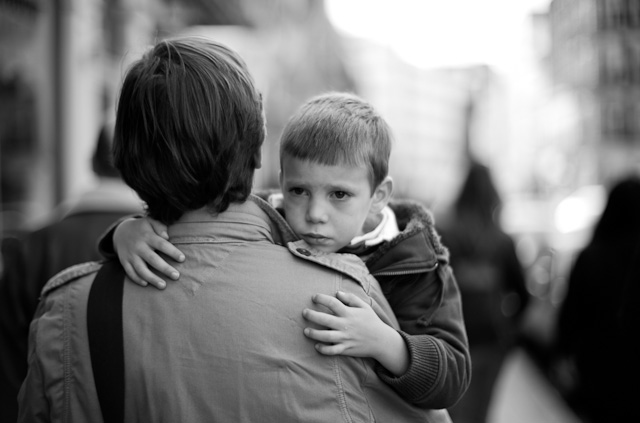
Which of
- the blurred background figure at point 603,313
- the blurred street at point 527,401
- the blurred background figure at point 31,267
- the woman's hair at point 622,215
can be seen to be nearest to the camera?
the blurred background figure at point 31,267

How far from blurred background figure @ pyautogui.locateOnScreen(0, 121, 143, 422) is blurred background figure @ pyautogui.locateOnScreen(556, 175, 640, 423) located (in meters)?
2.84

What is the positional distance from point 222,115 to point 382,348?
0.63 metres

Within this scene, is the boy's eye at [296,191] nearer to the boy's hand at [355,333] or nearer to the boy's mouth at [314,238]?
the boy's mouth at [314,238]

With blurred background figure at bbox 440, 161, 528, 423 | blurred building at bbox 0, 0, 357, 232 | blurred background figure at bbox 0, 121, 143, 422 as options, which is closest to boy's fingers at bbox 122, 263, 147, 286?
Result: blurred background figure at bbox 0, 121, 143, 422

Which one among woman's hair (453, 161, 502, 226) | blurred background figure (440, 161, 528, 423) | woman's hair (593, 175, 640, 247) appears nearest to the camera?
woman's hair (593, 175, 640, 247)

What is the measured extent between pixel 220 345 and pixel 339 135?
623 mm

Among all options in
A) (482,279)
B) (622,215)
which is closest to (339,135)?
(622,215)

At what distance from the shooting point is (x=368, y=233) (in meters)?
2.02

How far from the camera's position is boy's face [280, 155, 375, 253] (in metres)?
1.86

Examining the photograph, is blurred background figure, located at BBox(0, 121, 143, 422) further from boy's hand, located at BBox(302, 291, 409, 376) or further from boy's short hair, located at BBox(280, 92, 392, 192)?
boy's hand, located at BBox(302, 291, 409, 376)

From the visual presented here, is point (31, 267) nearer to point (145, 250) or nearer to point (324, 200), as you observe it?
point (145, 250)

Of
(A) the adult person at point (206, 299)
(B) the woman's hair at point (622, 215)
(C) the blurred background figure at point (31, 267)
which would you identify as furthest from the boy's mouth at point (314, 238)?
(B) the woman's hair at point (622, 215)

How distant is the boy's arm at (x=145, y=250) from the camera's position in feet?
5.29

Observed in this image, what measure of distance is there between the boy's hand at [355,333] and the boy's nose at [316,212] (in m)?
0.30
